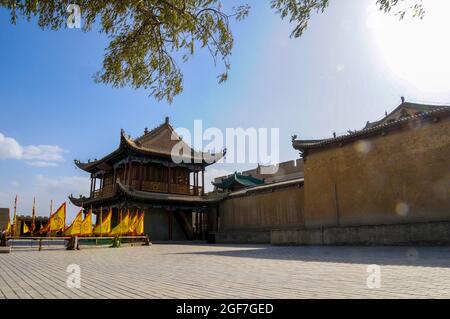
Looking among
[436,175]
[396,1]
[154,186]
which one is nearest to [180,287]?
[396,1]

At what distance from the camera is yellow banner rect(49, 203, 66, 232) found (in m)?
19.0

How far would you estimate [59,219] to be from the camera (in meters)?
19.1

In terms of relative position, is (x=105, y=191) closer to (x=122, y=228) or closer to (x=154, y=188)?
(x=154, y=188)

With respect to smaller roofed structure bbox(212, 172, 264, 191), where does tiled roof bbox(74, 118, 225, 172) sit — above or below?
above

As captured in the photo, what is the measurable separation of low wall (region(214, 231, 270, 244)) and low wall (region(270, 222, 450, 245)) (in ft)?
15.1

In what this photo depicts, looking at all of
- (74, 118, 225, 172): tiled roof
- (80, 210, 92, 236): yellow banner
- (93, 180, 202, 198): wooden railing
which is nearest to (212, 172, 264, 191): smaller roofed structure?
(74, 118, 225, 172): tiled roof

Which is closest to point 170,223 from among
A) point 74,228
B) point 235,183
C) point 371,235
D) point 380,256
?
point 235,183

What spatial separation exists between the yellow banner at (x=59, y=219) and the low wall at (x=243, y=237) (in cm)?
1096

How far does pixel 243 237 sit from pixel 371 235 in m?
11.1

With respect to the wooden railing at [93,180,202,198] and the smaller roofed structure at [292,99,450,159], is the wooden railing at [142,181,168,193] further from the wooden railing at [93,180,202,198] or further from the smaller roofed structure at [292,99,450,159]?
the smaller roofed structure at [292,99,450,159]

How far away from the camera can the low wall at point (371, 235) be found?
12.8 metres

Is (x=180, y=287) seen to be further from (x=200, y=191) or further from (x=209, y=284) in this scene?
(x=200, y=191)

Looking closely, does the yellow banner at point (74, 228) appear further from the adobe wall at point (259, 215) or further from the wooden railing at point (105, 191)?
the adobe wall at point (259, 215)

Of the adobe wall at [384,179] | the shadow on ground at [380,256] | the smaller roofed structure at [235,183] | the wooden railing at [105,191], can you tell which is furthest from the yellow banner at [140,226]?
the shadow on ground at [380,256]
